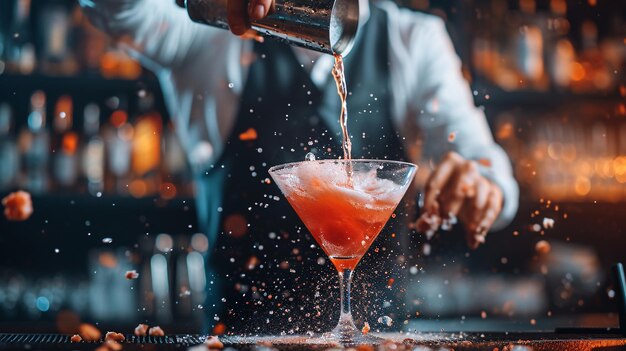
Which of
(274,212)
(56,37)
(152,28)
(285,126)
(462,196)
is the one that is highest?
(152,28)

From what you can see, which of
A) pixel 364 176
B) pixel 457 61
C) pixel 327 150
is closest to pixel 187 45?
pixel 327 150

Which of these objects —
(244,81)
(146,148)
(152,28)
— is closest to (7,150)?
(146,148)

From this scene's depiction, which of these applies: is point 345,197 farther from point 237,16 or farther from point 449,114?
point 449,114

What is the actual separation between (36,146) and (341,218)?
6.36 ft

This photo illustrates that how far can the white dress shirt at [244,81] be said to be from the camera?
2.66 meters

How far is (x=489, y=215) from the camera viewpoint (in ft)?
8.84

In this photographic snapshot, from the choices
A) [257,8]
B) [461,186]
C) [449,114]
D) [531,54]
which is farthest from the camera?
[531,54]

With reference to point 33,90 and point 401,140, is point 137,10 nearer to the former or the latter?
point 33,90

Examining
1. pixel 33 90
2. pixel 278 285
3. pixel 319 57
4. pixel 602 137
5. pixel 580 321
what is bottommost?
pixel 580 321

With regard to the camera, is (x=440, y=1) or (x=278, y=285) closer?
(x=278, y=285)

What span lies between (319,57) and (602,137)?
1512 millimetres

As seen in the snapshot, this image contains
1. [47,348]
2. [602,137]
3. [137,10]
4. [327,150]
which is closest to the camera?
[47,348]

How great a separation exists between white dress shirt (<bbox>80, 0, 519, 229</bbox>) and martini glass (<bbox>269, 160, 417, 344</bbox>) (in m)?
1.21

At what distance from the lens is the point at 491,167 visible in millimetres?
2658
